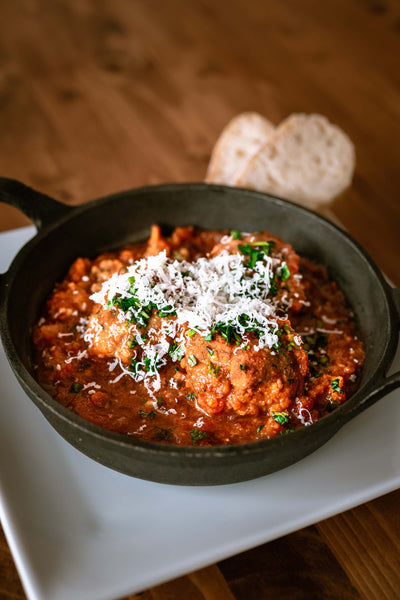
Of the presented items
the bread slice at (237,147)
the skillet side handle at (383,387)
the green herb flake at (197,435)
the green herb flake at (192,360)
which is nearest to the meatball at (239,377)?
the green herb flake at (192,360)

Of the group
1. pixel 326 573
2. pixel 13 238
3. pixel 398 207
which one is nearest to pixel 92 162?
pixel 13 238

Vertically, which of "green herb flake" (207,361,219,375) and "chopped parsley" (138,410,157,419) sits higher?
"green herb flake" (207,361,219,375)

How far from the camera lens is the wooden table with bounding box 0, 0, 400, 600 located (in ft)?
15.8

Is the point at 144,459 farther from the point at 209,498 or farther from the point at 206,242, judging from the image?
the point at 206,242

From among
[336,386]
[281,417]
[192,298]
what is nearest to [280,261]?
[192,298]

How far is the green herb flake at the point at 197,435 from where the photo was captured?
262 cm

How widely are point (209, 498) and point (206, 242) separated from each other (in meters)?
1.56

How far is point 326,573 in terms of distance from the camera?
2619 millimetres

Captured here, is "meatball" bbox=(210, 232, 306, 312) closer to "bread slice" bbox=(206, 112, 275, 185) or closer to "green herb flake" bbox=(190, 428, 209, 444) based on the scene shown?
"green herb flake" bbox=(190, 428, 209, 444)

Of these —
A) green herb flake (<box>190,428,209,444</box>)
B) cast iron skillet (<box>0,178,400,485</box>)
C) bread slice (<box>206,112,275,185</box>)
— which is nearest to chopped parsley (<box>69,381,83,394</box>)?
cast iron skillet (<box>0,178,400,485</box>)

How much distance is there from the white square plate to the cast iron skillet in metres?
0.13

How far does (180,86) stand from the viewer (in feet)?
18.9

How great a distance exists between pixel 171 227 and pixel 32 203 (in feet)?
2.82

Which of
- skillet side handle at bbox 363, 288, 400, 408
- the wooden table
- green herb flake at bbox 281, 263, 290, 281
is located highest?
skillet side handle at bbox 363, 288, 400, 408
